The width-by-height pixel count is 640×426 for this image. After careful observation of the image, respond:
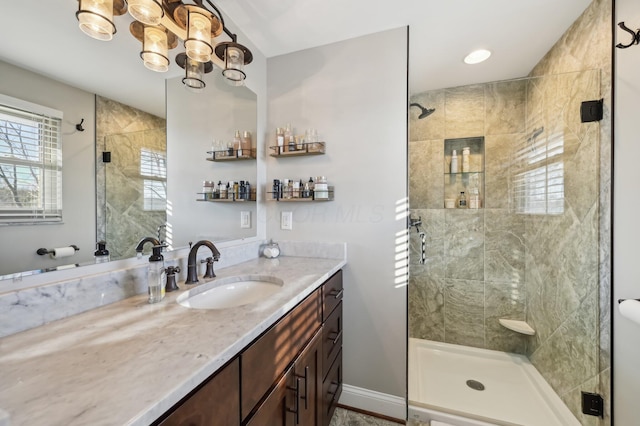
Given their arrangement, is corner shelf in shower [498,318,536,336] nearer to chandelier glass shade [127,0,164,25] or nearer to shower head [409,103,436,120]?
shower head [409,103,436,120]

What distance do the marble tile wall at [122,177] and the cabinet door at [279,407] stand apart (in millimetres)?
763

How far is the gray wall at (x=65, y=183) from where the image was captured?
0.73 meters

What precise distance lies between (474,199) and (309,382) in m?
1.98

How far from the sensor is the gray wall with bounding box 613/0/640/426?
44.5 inches

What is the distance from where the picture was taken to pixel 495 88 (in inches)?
81.7

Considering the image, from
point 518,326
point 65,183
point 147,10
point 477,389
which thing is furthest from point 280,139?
point 518,326

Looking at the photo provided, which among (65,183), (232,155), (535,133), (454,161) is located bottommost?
(65,183)

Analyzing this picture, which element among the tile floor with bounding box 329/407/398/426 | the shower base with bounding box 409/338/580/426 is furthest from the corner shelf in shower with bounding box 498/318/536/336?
the tile floor with bounding box 329/407/398/426

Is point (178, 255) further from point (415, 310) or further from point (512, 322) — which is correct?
point (512, 322)

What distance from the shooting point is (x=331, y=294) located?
1425 mm

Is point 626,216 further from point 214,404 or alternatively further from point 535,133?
point 214,404

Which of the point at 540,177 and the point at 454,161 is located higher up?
the point at 454,161

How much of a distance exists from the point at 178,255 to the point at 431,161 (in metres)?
2.11

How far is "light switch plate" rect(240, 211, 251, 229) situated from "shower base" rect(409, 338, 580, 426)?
5.06 feet
